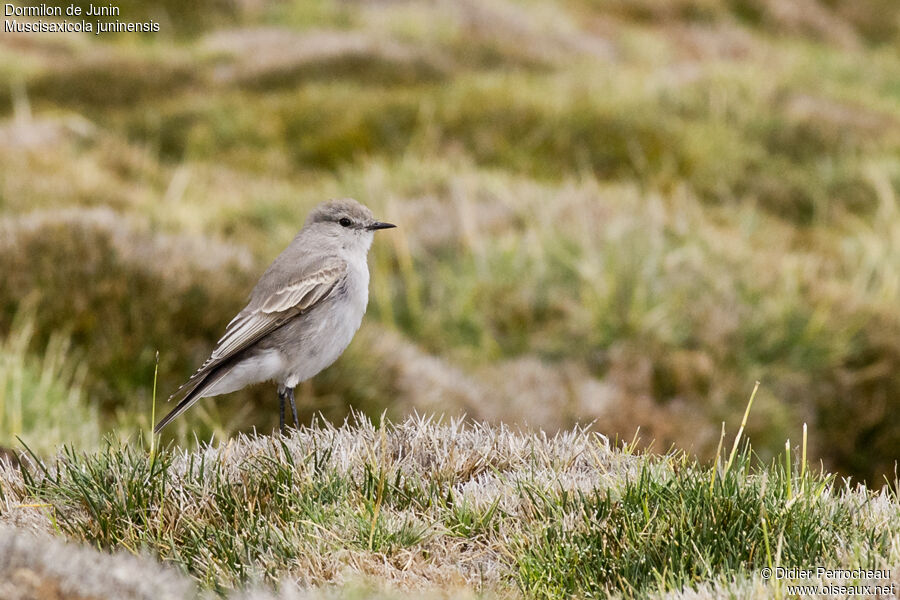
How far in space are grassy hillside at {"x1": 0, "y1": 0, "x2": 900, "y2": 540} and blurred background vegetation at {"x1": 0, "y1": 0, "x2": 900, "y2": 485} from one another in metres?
0.03

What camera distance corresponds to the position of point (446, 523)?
3695 millimetres

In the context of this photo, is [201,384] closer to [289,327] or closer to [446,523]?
[289,327]

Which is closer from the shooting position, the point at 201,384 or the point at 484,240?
the point at 201,384

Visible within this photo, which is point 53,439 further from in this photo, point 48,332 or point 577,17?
point 577,17

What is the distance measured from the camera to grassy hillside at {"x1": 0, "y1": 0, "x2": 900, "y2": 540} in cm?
733

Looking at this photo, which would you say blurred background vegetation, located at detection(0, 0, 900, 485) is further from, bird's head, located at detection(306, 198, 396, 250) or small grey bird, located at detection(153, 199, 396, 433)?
bird's head, located at detection(306, 198, 396, 250)

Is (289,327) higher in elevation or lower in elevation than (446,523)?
higher

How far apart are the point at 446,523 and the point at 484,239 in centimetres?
644

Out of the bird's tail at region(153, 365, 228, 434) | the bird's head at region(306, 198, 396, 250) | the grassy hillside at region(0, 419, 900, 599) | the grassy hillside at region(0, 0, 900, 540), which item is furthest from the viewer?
the grassy hillside at region(0, 0, 900, 540)

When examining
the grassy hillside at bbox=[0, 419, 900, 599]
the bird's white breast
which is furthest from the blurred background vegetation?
the grassy hillside at bbox=[0, 419, 900, 599]

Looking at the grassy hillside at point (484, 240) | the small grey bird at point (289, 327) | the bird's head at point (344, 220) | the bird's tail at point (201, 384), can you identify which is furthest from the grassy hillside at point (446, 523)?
the bird's head at point (344, 220)

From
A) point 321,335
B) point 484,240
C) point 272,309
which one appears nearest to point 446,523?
point 321,335

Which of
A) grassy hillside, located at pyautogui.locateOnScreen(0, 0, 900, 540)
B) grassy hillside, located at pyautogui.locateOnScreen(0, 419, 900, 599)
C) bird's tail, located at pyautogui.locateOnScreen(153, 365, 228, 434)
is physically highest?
grassy hillside, located at pyautogui.locateOnScreen(0, 419, 900, 599)

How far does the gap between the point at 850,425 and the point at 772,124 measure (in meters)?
9.01
